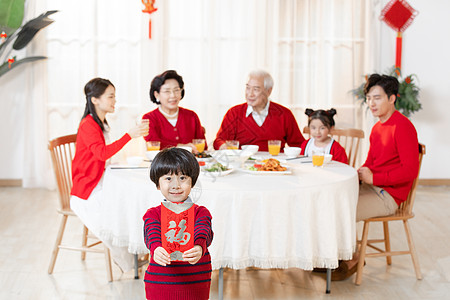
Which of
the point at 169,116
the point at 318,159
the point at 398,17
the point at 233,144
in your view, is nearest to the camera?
the point at 318,159

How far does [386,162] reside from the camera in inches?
129

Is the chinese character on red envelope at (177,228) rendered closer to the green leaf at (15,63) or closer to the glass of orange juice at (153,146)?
the glass of orange juice at (153,146)

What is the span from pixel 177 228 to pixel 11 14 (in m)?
4.16

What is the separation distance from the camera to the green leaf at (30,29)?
5.07 meters

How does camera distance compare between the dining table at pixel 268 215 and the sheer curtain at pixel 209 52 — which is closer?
the dining table at pixel 268 215

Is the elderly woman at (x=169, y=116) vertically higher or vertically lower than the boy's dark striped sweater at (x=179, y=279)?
higher

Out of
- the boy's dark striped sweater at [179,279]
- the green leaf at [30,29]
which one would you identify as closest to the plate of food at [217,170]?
the boy's dark striped sweater at [179,279]

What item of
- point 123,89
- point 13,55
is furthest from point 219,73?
point 13,55

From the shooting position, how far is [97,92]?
3.24 metres

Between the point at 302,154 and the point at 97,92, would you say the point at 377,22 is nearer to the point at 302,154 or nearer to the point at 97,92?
the point at 302,154

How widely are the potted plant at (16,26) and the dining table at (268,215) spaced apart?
9.34ft

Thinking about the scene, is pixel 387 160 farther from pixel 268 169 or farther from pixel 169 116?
pixel 169 116

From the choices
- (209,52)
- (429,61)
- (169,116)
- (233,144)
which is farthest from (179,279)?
(429,61)

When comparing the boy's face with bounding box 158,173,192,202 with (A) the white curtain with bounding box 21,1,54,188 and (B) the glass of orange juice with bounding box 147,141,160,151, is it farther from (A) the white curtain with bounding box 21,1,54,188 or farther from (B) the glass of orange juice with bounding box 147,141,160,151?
(A) the white curtain with bounding box 21,1,54,188
